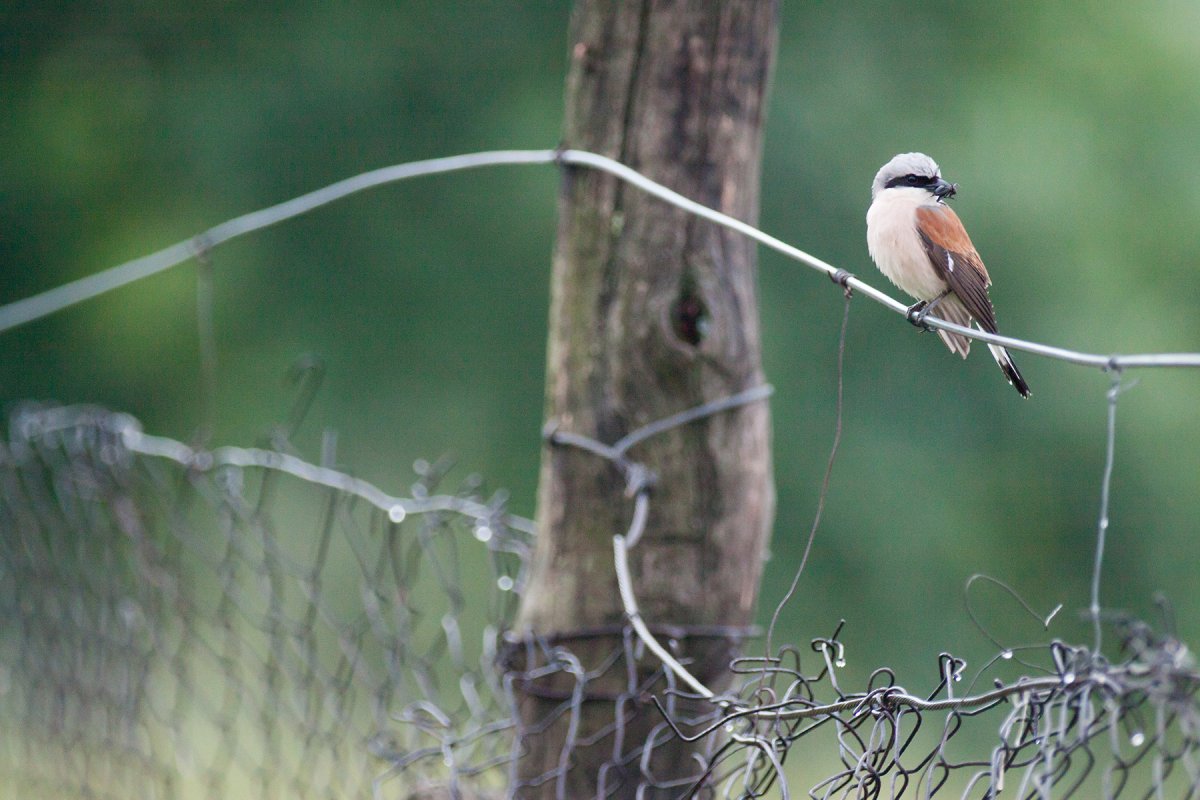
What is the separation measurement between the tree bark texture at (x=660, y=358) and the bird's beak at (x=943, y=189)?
1.61 feet

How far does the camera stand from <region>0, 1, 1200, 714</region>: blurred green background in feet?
20.0

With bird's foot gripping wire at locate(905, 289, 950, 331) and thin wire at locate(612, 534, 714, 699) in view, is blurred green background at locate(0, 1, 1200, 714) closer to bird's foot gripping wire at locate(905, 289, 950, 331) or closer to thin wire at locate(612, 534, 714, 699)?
thin wire at locate(612, 534, 714, 699)

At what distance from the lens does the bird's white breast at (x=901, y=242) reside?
1.28 metres

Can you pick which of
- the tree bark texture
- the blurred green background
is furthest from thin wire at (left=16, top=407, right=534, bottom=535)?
the blurred green background

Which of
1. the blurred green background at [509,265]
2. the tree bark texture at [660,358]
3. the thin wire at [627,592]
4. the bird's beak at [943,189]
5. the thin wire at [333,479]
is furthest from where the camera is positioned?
the blurred green background at [509,265]

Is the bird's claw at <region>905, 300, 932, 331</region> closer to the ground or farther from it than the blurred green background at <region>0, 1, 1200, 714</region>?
closer to the ground

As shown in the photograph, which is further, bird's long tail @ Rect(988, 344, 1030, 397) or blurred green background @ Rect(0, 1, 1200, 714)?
blurred green background @ Rect(0, 1, 1200, 714)

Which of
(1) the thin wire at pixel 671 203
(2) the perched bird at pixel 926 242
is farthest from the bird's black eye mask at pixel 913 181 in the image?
(1) the thin wire at pixel 671 203

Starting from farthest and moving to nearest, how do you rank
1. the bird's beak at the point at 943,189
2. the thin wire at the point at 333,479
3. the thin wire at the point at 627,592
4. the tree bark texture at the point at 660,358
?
1. the thin wire at the point at 333,479
2. the tree bark texture at the point at 660,358
3. the thin wire at the point at 627,592
4. the bird's beak at the point at 943,189

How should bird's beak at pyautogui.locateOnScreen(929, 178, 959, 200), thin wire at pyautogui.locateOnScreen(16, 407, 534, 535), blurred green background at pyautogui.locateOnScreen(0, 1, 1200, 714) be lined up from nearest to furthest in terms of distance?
bird's beak at pyautogui.locateOnScreen(929, 178, 959, 200) → thin wire at pyautogui.locateOnScreen(16, 407, 534, 535) → blurred green background at pyautogui.locateOnScreen(0, 1, 1200, 714)

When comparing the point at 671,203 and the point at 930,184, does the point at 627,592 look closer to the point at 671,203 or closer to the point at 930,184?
the point at 671,203

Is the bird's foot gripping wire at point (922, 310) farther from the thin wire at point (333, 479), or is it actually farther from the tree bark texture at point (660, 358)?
the thin wire at point (333, 479)

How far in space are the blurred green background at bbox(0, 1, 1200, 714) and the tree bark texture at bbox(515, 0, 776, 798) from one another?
14.0 feet

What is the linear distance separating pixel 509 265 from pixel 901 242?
5449 millimetres
